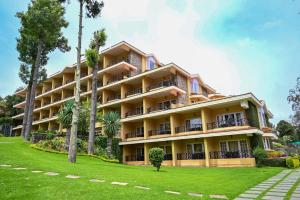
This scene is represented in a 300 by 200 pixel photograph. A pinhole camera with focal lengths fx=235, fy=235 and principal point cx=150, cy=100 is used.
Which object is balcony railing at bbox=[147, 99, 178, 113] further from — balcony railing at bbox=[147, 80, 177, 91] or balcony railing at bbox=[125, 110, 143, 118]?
balcony railing at bbox=[125, 110, 143, 118]

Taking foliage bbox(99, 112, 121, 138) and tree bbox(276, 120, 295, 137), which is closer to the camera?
foliage bbox(99, 112, 121, 138)

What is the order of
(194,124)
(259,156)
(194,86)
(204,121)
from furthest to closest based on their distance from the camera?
(194,86), (194,124), (204,121), (259,156)

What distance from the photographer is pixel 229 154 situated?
2448 centimetres

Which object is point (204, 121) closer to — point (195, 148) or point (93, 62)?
point (195, 148)

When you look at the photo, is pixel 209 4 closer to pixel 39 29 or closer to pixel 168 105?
pixel 168 105

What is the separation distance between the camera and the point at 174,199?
7.12m

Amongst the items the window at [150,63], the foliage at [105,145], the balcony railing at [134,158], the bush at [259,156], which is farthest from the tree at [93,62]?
the bush at [259,156]

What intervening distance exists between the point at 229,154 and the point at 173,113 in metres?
8.04

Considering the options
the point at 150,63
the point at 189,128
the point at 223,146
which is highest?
the point at 150,63

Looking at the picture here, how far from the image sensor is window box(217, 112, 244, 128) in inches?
1022

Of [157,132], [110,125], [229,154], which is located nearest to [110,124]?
[110,125]

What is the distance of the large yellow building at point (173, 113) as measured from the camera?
24859mm

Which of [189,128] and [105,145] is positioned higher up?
[189,128]

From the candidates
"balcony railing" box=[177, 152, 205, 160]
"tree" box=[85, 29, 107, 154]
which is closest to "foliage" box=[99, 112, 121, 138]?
"tree" box=[85, 29, 107, 154]
